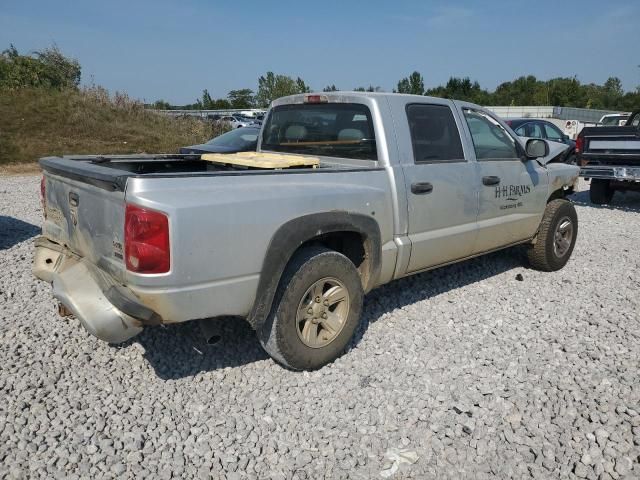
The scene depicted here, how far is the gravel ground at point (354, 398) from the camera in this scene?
2.63 meters

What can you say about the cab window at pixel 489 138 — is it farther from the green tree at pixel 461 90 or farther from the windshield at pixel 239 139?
the green tree at pixel 461 90

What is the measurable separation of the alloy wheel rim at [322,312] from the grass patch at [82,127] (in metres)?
14.6

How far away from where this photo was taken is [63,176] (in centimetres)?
331

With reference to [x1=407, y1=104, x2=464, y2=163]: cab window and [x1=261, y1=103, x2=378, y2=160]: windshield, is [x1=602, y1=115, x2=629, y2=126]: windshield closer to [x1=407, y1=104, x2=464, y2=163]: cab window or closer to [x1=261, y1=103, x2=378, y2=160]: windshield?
[x1=407, y1=104, x2=464, y2=163]: cab window

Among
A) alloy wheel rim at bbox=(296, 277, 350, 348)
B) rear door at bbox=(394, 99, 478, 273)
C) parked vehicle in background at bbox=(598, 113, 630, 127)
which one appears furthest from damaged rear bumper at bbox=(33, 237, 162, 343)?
parked vehicle in background at bbox=(598, 113, 630, 127)

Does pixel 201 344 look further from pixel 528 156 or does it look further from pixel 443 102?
pixel 528 156

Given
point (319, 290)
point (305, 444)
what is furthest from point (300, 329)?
point (305, 444)

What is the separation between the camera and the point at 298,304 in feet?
10.7

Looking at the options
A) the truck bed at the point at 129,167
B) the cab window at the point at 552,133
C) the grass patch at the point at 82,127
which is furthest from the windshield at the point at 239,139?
the cab window at the point at 552,133

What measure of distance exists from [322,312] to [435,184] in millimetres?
1407

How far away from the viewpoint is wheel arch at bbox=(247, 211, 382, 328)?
3045 mm

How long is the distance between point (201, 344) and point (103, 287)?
1.09 metres

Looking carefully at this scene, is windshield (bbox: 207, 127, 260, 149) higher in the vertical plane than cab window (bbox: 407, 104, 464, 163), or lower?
lower

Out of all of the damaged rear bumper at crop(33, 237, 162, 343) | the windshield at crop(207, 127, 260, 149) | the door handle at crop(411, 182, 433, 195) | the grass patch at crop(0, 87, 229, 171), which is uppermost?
the door handle at crop(411, 182, 433, 195)
